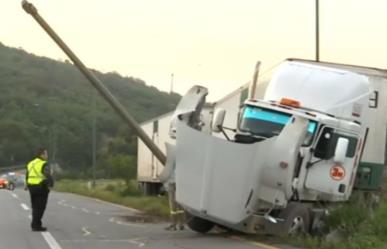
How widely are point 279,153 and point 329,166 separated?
1185mm

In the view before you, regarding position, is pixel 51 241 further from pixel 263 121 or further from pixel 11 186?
pixel 11 186

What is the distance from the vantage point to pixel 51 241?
14.3 m

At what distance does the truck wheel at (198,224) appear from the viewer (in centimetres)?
1514

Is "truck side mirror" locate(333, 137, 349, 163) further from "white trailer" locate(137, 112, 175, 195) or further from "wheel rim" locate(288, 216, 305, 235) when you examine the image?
"white trailer" locate(137, 112, 175, 195)

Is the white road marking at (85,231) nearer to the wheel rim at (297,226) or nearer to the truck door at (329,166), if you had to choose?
the wheel rim at (297,226)

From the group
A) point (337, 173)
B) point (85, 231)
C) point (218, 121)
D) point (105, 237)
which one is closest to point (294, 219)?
point (337, 173)

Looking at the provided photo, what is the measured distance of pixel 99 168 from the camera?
94.1 metres

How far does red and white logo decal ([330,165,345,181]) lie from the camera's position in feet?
46.4

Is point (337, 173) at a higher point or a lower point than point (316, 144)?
lower

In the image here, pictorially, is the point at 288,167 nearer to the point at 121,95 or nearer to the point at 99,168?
the point at 99,168

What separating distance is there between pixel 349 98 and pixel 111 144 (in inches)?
2869

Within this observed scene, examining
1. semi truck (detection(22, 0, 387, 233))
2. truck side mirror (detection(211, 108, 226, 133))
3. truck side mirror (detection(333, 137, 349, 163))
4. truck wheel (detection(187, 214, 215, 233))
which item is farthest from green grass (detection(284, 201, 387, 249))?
truck side mirror (detection(211, 108, 226, 133))

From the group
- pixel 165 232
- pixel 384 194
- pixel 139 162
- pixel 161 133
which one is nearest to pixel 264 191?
pixel 165 232

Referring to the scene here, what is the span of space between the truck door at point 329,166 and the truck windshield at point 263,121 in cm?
45
